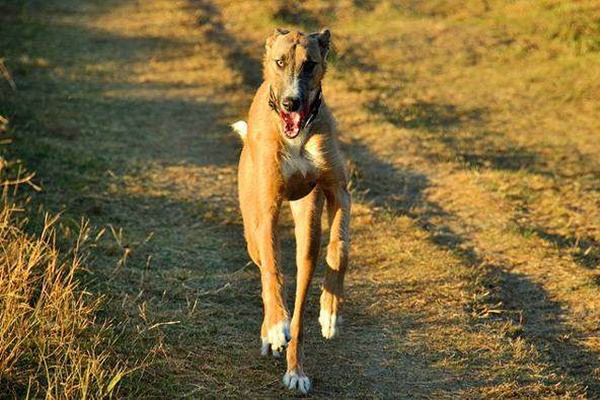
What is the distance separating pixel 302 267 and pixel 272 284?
212 mm

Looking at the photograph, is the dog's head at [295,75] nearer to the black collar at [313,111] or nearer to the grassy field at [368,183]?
the black collar at [313,111]

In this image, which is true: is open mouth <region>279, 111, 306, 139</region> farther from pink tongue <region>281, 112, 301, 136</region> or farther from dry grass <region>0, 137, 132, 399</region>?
dry grass <region>0, 137, 132, 399</region>

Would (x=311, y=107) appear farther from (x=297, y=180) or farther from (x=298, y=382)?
(x=298, y=382)

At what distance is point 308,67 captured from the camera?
5.46 metres

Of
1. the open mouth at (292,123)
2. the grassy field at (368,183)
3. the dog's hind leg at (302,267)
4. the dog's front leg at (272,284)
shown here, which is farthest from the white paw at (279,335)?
the open mouth at (292,123)

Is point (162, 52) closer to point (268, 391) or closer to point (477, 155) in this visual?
point (477, 155)

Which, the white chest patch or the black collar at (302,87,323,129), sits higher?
the black collar at (302,87,323,129)

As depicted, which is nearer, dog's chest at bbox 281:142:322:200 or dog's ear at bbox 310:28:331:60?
dog's chest at bbox 281:142:322:200

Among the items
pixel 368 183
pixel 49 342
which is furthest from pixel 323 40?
pixel 368 183

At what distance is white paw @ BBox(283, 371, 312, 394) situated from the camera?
206 inches

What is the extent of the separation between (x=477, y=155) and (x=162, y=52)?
20.0ft

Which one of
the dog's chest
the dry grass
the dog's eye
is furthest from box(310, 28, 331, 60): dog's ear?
the dry grass

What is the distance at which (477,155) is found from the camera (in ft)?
32.5

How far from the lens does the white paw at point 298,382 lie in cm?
523
